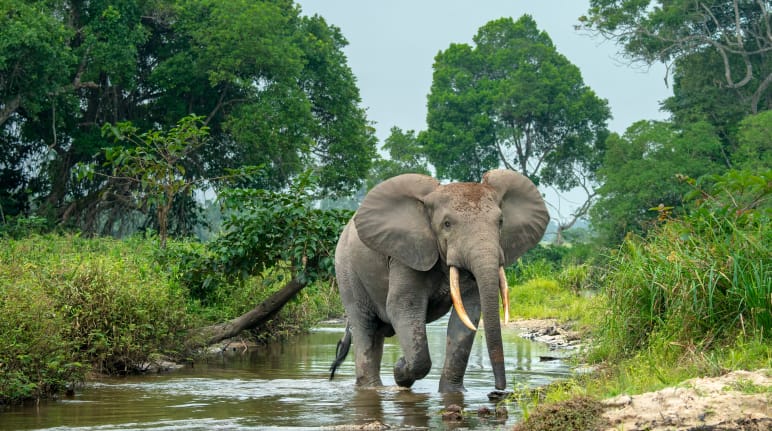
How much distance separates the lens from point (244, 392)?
10.7 metres

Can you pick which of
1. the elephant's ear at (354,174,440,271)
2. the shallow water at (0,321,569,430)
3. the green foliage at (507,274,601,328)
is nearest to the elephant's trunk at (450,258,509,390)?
the shallow water at (0,321,569,430)

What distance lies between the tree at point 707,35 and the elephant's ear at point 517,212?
30.4 metres

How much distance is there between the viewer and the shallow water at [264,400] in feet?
27.3

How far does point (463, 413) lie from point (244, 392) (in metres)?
3.14

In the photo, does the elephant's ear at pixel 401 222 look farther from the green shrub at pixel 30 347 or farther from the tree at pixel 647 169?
the tree at pixel 647 169

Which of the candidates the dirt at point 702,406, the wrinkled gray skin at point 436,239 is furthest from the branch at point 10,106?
the dirt at point 702,406

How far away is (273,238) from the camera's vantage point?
14.2 meters

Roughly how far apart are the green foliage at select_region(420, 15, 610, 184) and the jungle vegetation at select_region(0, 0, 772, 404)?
0.12 m

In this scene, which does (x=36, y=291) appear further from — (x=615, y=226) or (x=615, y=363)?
(x=615, y=226)

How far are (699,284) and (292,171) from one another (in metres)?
24.8

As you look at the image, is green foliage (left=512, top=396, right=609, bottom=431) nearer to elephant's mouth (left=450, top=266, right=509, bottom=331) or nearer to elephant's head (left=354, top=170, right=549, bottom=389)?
elephant's head (left=354, top=170, right=549, bottom=389)

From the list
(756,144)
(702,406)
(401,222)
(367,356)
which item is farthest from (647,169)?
(702,406)

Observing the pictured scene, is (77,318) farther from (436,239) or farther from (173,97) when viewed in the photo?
(173,97)

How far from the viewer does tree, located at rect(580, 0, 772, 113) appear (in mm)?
38500
